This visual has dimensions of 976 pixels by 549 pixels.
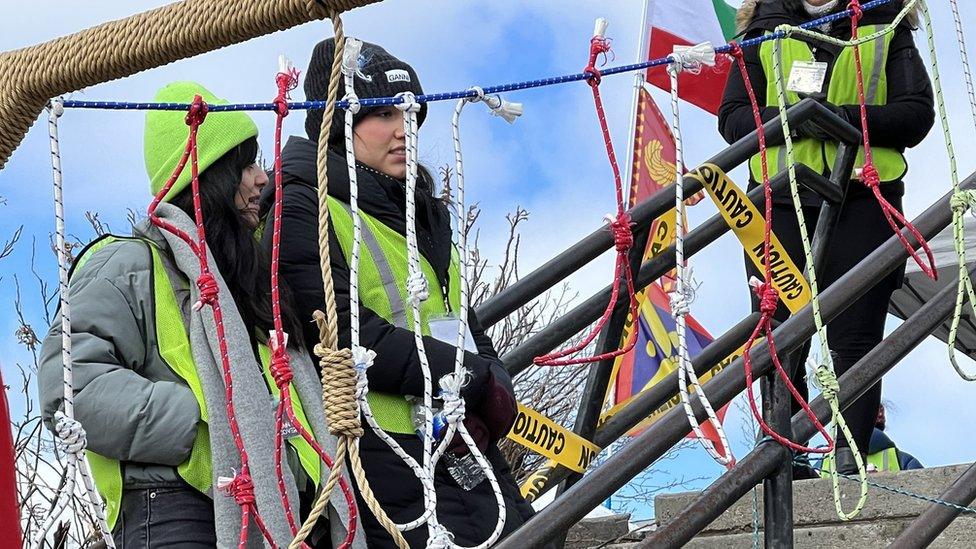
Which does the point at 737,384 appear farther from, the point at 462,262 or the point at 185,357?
the point at 185,357

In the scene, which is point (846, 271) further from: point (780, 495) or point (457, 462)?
point (457, 462)

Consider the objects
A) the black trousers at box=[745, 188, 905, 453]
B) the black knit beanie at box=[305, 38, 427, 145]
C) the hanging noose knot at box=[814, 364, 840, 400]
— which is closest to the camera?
the black knit beanie at box=[305, 38, 427, 145]

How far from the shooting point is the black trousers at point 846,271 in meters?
3.84

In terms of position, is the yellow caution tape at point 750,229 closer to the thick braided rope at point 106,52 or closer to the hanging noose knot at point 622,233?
the hanging noose knot at point 622,233

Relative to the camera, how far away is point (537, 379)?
7.33 m

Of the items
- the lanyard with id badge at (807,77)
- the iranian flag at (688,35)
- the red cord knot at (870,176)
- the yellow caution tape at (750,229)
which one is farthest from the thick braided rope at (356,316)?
the iranian flag at (688,35)

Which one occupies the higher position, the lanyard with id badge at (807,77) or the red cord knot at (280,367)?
the lanyard with id badge at (807,77)

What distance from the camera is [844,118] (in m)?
4.11

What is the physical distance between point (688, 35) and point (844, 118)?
289cm

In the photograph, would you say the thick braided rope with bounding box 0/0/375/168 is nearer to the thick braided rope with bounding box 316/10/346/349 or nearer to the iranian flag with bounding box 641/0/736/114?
the thick braided rope with bounding box 316/10/346/349

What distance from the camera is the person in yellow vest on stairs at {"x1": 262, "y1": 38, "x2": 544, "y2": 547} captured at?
2.44 m

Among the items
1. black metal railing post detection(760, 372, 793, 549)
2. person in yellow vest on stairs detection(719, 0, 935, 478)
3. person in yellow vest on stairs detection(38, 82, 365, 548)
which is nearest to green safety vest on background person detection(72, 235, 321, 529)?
person in yellow vest on stairs detection(38, 82, 365, 548)

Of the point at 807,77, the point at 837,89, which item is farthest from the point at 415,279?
the point at 837,89

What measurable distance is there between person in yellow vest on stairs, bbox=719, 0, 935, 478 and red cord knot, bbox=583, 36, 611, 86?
1.39 m
